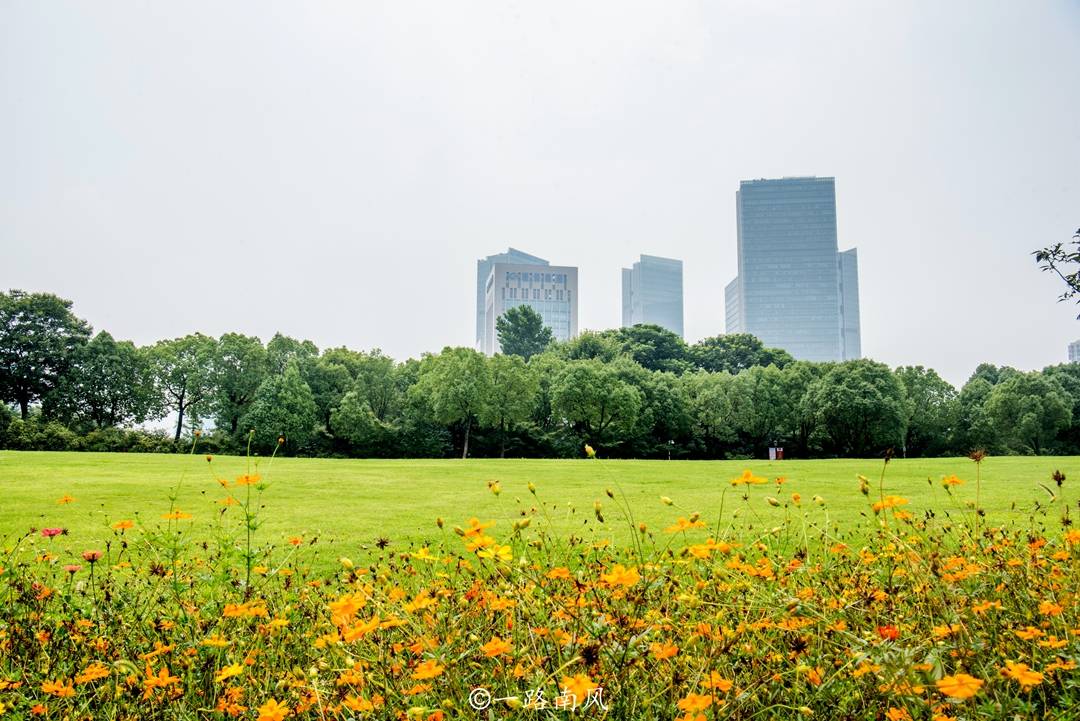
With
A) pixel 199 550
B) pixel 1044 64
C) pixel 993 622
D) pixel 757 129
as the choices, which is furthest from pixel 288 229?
pixel 993 622

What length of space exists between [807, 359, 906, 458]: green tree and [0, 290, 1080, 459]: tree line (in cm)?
9

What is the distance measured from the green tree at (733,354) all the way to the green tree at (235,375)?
128 feet

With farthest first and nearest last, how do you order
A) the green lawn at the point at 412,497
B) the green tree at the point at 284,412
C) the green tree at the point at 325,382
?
the green tree at the point at 325,382 → the green tree at the point at 284,412 → the green lawn at the point at 412,497

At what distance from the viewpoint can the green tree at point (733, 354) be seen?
61719mm

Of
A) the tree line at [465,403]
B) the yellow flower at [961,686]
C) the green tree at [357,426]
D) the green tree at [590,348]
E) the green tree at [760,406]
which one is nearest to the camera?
the yellow flower at [961,686]

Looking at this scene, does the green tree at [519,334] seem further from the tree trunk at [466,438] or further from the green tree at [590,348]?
the tree trunk at [466,438]

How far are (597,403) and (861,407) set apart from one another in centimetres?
1694

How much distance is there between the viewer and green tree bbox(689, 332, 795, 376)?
61719mm

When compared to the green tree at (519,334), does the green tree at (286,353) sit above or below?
below

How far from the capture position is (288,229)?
25.4 meters

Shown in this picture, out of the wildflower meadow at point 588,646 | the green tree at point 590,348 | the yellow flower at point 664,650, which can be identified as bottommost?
the wildflower meadow at point 588,646

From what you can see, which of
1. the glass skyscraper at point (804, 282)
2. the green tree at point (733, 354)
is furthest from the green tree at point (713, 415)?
the glass skyscraper at point (804, 282)

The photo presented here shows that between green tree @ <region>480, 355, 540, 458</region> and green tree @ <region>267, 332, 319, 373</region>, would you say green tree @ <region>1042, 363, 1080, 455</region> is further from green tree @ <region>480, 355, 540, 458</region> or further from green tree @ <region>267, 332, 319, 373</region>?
green tree @ <region>267, 332, 319, 373</region>

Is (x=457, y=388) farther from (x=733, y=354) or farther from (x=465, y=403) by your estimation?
(x=733, y=354)
